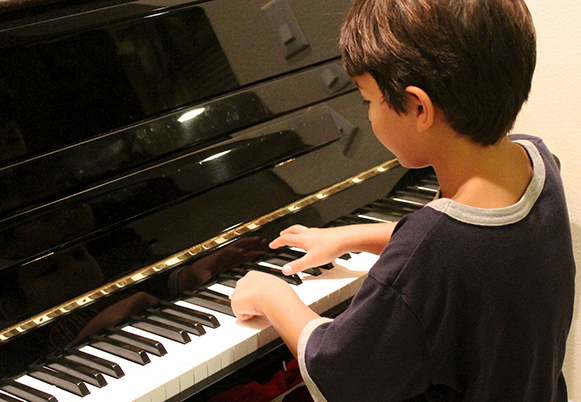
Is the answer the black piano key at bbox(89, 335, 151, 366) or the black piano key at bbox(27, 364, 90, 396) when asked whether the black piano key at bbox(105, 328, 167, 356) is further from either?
the black piano key at bbox(27, 364, 90, 396)

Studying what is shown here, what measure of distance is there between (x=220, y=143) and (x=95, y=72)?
0.29 meters

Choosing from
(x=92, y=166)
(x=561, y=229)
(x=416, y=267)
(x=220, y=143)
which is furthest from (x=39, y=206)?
(x=561, y=229)

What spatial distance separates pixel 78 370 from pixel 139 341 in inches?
4.4

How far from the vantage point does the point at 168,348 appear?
46.3 inches

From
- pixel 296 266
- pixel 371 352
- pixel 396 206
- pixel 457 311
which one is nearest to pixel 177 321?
pixel 296 266

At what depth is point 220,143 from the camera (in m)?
1.43

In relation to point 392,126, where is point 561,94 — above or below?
below

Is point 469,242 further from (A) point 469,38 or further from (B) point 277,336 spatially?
(B) point 277,336

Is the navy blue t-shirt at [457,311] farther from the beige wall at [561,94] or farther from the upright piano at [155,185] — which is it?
the beige wall at [561,94]

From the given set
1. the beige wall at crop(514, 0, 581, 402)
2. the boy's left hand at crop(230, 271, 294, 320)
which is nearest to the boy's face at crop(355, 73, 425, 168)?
the boy's left hand at crop(230, 271, 294, 320)

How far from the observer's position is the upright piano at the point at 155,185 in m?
1.15

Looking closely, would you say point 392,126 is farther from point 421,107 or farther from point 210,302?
point 210,302

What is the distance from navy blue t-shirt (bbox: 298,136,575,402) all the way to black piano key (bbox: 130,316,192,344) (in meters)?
0.26

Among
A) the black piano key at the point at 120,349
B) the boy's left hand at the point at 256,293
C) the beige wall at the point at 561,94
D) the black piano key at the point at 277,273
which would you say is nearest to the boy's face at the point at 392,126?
the boy's left hand at the point at 256,293
